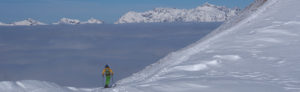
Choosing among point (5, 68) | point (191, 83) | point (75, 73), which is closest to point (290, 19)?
point (191, 83)

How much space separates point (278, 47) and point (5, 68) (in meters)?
97.9

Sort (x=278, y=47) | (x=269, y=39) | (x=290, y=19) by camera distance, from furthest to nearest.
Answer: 1. (x=290, y=19)
2. (x=269, y=39)
3. (x=278, y=47)

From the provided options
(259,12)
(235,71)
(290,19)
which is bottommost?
(235,71)

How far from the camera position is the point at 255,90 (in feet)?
29.0

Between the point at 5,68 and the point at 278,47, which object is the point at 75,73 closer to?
the point at 5,68

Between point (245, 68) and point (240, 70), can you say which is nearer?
point (240, 70)

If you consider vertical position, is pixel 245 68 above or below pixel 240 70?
above

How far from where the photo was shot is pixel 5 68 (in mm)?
100250

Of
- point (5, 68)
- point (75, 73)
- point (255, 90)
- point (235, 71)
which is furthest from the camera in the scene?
point (5, 68)

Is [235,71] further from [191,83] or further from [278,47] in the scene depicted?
[278,47]

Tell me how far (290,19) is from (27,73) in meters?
77.1

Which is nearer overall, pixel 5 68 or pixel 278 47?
pixel 278 47

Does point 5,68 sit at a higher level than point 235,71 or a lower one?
higher

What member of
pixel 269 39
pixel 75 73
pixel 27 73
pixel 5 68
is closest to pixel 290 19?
pixel 269 39
